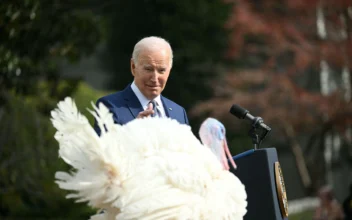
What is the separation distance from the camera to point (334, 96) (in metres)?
14.0

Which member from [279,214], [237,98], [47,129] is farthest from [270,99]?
[279,214]

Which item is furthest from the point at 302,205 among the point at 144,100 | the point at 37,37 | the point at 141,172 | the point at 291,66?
the point at 141,172

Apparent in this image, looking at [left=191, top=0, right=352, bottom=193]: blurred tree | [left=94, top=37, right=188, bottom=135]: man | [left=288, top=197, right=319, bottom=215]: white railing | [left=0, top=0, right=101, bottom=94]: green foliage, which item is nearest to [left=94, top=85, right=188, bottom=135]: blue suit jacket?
[left=94, top=37, right=188, bottom=135]: man

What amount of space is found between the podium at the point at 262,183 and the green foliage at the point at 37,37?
3.97 meters

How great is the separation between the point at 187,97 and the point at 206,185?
11.4m

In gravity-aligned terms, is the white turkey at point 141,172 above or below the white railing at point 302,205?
above

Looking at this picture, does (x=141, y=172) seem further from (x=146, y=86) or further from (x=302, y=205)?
(x=302, y=205)

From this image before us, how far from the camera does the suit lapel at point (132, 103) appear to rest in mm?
4781

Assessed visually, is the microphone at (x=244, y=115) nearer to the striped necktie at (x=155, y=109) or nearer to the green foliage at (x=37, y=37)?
the striped necktie at (x=155, y=109)

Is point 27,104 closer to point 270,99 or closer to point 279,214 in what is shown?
point 270,99

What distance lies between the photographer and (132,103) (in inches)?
190

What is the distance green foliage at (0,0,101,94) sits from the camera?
322 inches

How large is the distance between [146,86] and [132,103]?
0.15 metres

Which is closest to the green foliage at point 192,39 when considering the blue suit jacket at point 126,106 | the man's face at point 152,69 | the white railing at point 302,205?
the white railing at point 302,205
